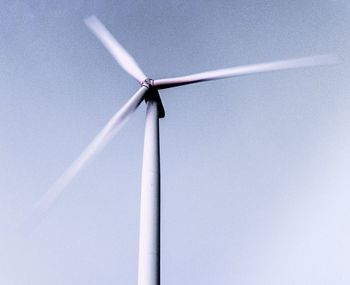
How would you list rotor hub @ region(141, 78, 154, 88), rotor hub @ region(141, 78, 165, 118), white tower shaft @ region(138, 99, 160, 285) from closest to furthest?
white tower shaft @ region(138, 99, 160, 285) → rotor hub @ region(141, 78, 165, 118) → rotor hub @ region(141, 78, 154, 88)

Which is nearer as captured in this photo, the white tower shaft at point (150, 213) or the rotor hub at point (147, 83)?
the white tower shaft at point (150, 213)

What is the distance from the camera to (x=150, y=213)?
10664mm

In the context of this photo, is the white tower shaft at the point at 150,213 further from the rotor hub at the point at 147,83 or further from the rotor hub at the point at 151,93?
the rotor hub at the point at 147,83

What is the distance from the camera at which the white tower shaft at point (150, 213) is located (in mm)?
9420

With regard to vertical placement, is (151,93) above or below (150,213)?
above

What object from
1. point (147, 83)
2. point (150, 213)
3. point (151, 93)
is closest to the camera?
point (150, 213)

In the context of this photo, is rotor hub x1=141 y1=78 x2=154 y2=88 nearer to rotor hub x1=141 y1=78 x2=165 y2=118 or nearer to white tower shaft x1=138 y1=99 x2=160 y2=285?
rotor hub x1=141 y1=78 x2=165 y2=118

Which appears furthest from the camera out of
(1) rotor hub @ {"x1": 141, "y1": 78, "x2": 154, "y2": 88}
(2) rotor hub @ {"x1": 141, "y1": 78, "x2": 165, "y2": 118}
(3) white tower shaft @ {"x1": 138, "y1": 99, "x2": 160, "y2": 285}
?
(1) rotor hub @ {"x1": 141, "y1": 78, "x2": 154, "y2": 88}

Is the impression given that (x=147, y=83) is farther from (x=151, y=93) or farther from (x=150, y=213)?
(x=150, y=213)

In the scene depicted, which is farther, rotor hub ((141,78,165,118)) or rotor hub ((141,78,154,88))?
rotor hub ((141,78,154,88))

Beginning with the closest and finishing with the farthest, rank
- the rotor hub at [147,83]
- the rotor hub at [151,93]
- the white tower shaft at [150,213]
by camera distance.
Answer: the white tower shaft at [150,213] < the rotor hub at [151,93] < the rotor hub at [147,83]

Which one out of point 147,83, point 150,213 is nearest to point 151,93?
point 147,83

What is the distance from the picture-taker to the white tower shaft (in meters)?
9.42

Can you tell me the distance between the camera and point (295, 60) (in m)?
14.3
